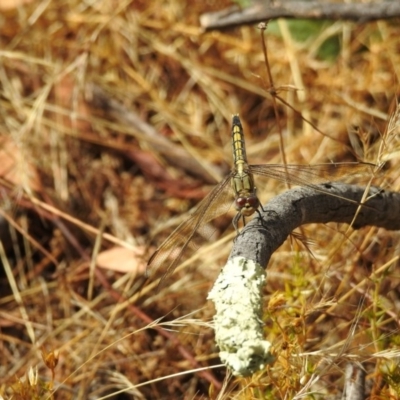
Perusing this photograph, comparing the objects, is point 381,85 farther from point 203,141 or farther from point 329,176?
point 329,176

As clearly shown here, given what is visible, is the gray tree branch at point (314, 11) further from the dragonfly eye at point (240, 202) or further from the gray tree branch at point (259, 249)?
the dragonfly eye at point (240, 202)

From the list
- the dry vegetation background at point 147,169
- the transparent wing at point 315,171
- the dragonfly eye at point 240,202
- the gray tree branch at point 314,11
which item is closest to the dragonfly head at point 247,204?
the dragonfly eye at point 240,202

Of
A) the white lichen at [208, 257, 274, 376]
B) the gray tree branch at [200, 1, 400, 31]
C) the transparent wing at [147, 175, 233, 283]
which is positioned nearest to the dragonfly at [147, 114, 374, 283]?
the transparent wing at [147, 175, 233, 283]

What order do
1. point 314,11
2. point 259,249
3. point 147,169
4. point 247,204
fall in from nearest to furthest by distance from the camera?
point 259,249 → point 247,204 → point 314,11 → point 147,169

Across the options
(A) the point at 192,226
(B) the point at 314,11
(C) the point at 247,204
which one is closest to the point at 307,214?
(C) the point at 247,204

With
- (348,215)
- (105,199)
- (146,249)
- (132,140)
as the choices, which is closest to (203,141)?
(132,140)

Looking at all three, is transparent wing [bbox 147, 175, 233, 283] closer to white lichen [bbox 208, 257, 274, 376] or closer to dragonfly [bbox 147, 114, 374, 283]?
dragonfly [bbox 147, 114, 374, 283]

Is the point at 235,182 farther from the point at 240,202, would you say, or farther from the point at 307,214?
the point at 307,214
